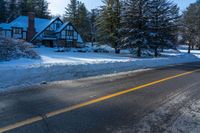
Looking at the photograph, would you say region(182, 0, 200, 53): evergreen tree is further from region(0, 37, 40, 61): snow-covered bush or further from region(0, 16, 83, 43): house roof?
region(0, 37, 40, 61): snow-covered bush

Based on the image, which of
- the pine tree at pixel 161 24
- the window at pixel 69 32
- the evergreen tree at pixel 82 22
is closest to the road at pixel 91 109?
the pine tree at pixel 161 24

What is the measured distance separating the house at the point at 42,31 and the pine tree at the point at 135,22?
2313cm

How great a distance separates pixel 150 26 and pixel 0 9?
4116cm

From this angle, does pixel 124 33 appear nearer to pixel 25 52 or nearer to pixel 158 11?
pixel 158 11

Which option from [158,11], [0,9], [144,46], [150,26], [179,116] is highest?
[0,9]

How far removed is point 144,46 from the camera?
32125 millimetres

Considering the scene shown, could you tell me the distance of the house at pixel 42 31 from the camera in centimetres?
4841

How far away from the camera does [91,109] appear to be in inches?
219

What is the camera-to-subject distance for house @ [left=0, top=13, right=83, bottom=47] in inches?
1906

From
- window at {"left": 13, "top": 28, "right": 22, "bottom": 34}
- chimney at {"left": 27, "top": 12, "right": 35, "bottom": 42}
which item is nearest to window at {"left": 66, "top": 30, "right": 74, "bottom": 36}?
chimney at {"left": 27, "top": 12, "right": 35, "bottom": 42}

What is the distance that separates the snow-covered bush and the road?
45.0 feet

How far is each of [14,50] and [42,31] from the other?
29375 millimetres

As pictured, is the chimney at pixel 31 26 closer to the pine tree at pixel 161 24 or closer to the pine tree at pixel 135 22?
the pine tree at pixel 135 22

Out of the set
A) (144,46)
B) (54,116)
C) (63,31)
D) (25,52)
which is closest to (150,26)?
(144,46)
